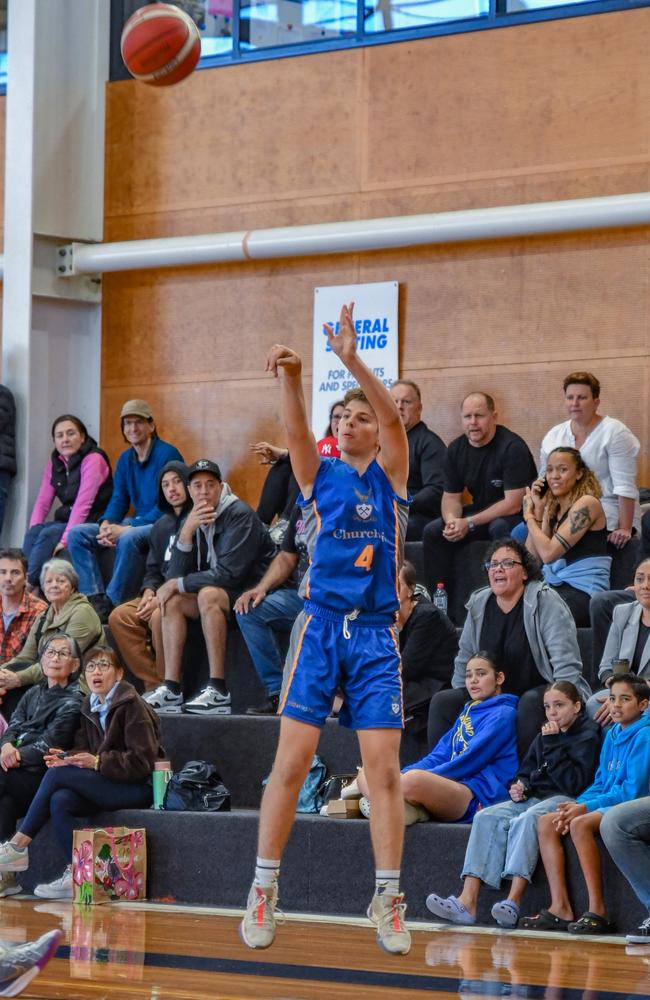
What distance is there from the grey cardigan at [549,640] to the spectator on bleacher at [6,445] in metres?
4.66

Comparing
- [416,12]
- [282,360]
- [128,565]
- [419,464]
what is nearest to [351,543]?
[282,360]

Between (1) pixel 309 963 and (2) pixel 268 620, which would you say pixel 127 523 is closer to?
(2) pixel 268 620

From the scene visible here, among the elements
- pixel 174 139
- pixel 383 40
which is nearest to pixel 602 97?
pixel 383 40

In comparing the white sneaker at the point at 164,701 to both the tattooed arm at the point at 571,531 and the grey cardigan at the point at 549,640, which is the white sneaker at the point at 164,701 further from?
the tattooed arm at the point at 571,531

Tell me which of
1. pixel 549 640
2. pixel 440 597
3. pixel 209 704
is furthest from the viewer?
pixel 440 597

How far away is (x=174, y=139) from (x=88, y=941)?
6.69 metres

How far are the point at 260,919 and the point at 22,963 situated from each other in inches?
30.0

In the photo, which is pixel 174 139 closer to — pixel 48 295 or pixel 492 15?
pixel 48 295

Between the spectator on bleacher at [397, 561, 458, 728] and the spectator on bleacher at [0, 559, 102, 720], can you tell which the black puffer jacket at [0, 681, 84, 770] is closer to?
the spectator on bleacher at [0, 559, 102, 720]

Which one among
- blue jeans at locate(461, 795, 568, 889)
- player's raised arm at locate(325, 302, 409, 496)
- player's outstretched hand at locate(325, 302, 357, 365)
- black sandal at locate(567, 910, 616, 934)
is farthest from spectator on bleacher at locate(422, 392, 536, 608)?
player's outstretched hand at locate(325, 302, 357, 365)

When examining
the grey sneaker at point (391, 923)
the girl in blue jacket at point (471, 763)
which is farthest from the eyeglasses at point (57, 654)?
the grey sneaker at point (391, 923)

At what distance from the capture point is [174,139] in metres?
10.9

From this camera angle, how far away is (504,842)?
6.23 metres

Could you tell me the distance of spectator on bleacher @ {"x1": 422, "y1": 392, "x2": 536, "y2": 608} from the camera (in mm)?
8234
